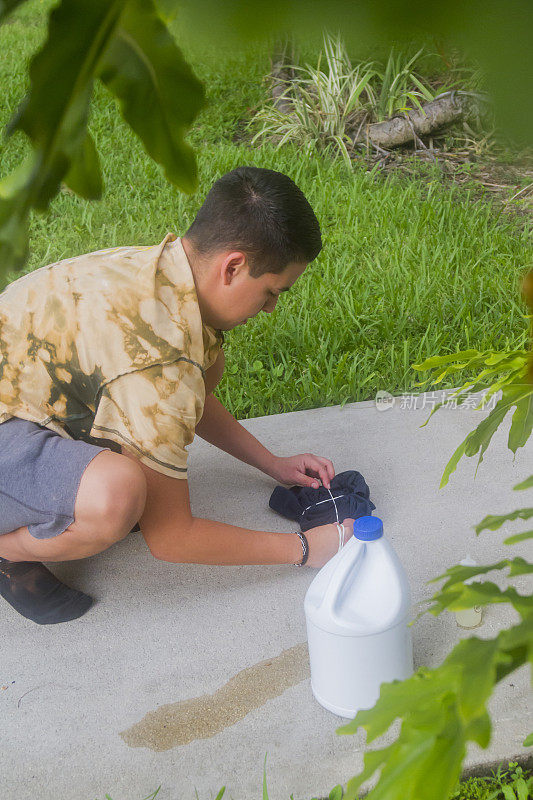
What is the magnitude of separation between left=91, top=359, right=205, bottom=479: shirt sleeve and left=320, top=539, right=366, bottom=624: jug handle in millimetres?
388

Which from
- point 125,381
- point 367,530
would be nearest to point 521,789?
point 367,530

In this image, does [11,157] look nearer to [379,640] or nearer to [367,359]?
[367,359]

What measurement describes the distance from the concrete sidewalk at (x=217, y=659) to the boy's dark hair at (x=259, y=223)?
0.74 m

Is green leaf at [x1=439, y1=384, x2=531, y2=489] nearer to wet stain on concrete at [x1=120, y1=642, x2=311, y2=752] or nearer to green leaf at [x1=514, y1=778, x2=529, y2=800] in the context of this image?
green leaf at [x1=514, y1=778, x2=529, y2=800]

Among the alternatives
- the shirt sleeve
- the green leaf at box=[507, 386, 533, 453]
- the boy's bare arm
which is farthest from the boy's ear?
the green leaf at box=[507, 386, 533, 453]

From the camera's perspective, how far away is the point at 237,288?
67.7 inches

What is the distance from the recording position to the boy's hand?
2.16 meters

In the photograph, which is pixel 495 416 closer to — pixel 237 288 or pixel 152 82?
pixel 237 288

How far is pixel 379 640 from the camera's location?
4.76 ft

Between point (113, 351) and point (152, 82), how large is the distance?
1.26 meters

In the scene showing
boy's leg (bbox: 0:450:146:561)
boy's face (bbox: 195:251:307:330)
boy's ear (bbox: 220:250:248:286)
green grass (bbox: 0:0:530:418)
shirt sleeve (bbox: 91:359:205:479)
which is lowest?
green grass (bbox: 0:0:530:418)

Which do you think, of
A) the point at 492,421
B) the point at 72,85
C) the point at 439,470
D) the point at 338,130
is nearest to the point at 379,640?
the point at 492,421

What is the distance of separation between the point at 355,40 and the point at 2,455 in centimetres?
155

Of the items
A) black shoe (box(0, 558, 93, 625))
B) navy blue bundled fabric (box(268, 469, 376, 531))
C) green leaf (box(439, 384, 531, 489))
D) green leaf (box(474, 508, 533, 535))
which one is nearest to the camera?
green leaf (box(474, 508, 533, 535))
